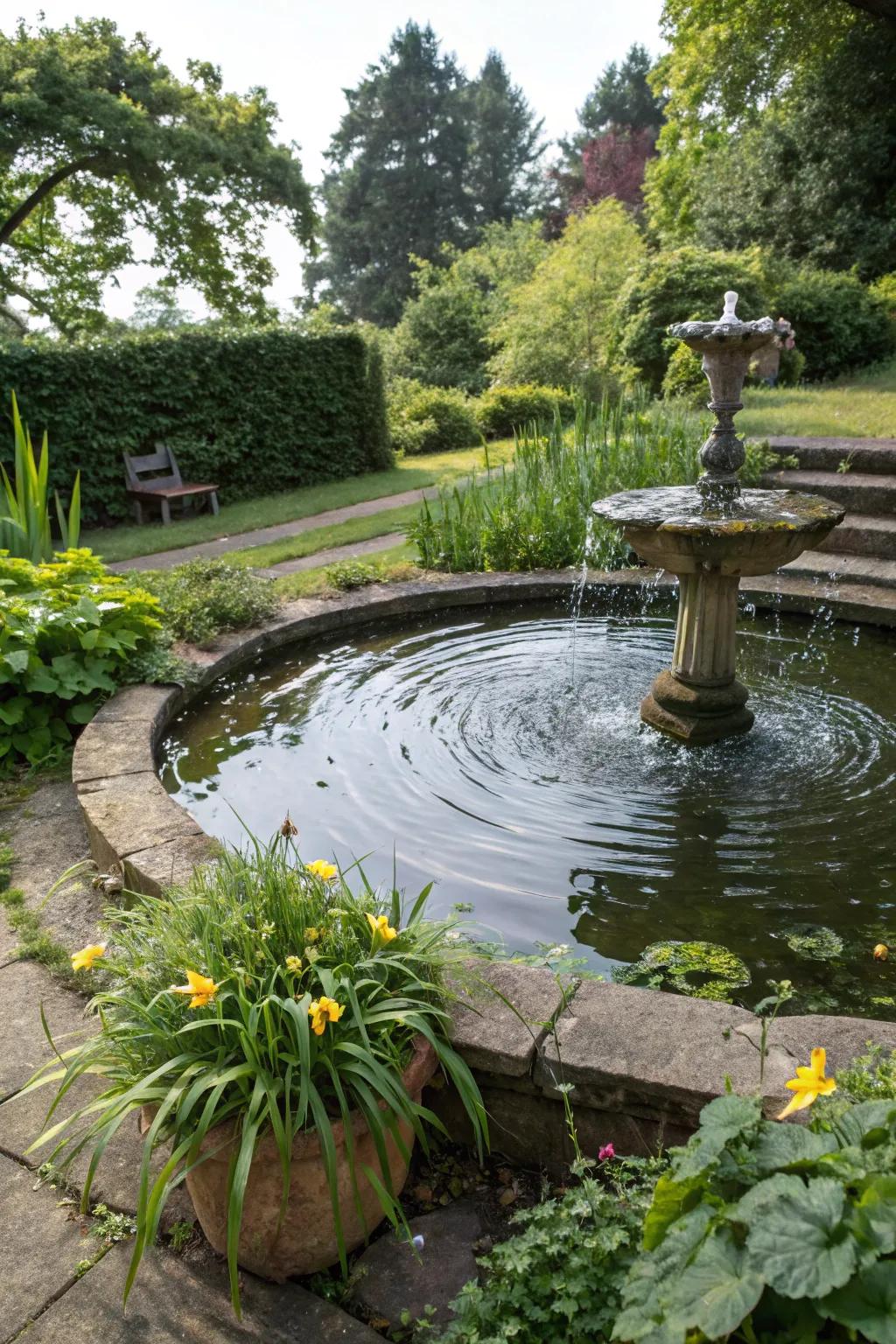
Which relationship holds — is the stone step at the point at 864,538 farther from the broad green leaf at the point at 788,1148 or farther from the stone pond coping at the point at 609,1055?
the broad green leaf at the point at 788,1148

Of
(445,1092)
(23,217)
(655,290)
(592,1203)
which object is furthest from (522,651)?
(23,217)

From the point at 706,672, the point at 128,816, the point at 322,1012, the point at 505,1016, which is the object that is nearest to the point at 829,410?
the point at 706,672

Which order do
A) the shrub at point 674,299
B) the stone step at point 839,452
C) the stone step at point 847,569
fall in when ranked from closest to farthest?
the stone step at point 847,569
the stone step at point 839,452
the shrub at point 674,299

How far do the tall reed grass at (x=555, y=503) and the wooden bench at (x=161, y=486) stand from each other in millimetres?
4568

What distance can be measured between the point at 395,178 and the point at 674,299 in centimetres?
3052

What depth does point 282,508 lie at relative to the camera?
1076cm

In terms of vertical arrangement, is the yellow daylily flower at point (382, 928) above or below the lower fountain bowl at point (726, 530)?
below

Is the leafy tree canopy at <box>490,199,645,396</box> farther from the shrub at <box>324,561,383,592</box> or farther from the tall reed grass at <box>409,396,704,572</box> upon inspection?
the shrub at <box>324,561,383,592</box>

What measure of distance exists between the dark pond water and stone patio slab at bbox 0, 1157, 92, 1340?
4.53 ft

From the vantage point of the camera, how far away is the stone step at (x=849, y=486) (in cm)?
698

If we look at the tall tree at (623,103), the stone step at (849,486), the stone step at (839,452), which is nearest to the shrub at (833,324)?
the stone step at (839,452)

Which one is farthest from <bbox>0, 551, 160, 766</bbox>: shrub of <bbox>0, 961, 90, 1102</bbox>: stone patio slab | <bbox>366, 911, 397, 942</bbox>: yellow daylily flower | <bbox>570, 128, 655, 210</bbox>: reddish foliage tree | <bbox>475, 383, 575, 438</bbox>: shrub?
<bbox>570, 128, 655, 210</bbox>: reddish foliage tree

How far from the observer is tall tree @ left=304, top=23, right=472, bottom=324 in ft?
122

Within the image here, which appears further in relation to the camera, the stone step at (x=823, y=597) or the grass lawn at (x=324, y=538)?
the grass lawn at (x=324, y=538)
